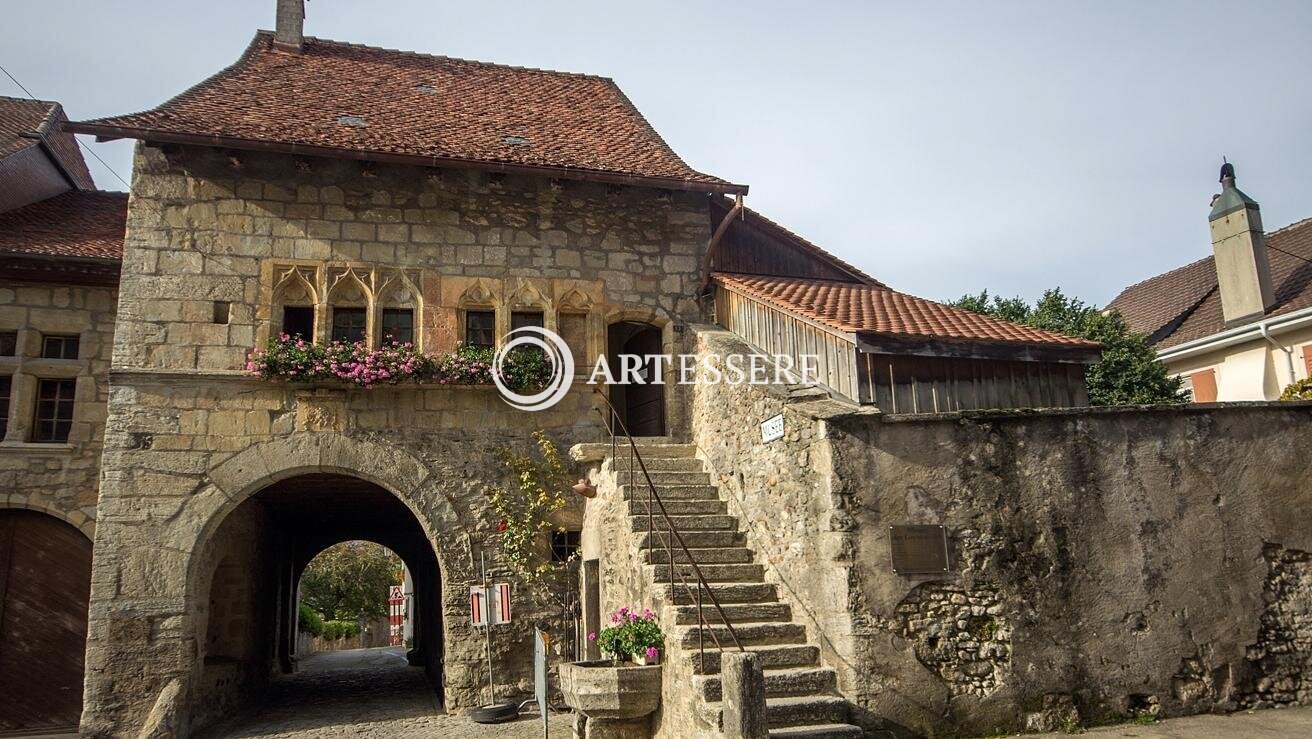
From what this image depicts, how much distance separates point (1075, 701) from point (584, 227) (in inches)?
291

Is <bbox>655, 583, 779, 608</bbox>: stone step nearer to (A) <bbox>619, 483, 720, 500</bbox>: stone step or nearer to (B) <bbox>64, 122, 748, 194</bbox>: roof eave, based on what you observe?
(A) <bbox>619, 483, 720, 500</bbox>: stone step

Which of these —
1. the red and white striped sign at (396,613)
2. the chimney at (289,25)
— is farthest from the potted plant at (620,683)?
the red and white striped sign at (396,613)

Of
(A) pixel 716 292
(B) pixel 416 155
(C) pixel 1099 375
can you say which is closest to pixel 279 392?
(B) pixel 416 155

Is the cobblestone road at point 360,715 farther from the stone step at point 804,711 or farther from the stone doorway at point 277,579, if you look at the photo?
the stone step at point 804,711

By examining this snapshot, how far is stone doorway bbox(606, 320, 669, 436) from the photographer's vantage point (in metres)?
11.7

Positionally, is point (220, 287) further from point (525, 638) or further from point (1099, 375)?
point (1099, 375)

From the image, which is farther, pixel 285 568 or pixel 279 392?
pixel 285 568

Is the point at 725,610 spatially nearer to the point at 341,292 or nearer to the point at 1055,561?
the point at 1055,561

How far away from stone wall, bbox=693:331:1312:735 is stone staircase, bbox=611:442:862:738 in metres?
0.25

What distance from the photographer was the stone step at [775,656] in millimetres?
6777

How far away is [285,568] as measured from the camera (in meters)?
17.6

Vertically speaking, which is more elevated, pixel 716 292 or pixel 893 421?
pixel 716 292

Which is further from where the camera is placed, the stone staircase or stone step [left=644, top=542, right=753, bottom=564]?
stone step [left=644, top=542, right=753, bottom=564]

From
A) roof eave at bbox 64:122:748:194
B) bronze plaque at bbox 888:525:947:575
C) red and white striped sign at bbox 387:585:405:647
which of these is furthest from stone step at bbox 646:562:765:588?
red and white striped sign at bbox 387:585:405:647
